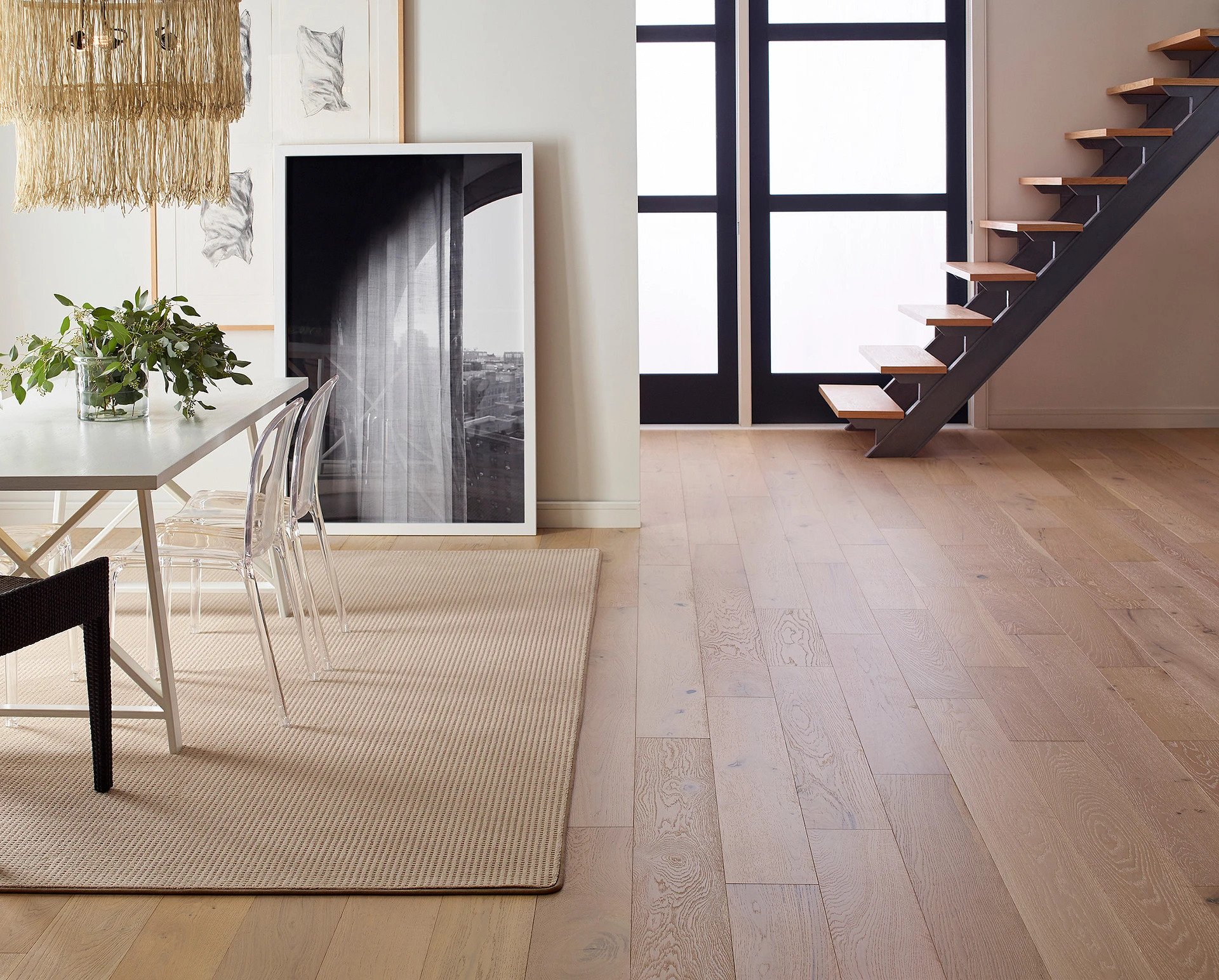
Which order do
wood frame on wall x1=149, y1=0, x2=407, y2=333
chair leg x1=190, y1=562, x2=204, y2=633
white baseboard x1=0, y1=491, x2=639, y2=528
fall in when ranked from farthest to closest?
white baseboard x1=0, y1=491, x2=639, y2=528 → wood frame on wall x1=149, y1=0, x2=407, y2=333 → chair leg x1=190, y1=562, x2=204, y2=633

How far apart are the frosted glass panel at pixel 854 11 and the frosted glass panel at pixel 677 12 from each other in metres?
0.35

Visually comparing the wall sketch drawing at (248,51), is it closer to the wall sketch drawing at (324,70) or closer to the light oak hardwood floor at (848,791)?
the wall sketch drawing at (324,70)

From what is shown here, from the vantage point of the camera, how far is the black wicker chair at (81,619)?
2260mm

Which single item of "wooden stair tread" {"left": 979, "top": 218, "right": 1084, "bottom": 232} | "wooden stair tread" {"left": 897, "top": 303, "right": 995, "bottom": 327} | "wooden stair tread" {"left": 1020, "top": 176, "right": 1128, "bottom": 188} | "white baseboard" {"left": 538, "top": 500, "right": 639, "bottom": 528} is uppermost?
"wooden stair tread" {"left": 1020, "top": 176, "right": 1128, "bottom": 188}

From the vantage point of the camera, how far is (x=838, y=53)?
6617 millimetres

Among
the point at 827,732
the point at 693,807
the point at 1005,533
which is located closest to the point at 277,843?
the point at 693,807

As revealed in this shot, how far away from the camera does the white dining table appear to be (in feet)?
8.20

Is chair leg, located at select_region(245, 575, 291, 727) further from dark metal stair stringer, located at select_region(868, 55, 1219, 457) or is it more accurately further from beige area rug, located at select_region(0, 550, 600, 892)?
dark metal stair stringer, located at select_region(868, 55, 1219, 457)

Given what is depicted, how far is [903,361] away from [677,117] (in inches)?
73.9

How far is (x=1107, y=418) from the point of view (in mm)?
6758

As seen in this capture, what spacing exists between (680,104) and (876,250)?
133 centimetres

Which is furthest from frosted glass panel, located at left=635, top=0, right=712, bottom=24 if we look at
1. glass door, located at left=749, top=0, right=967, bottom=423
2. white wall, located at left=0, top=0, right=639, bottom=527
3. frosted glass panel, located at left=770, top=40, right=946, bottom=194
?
white wall, located at left=0, top=0, right=639, bottom=527

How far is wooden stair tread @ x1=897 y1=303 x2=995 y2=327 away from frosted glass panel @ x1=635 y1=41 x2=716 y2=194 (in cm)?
136

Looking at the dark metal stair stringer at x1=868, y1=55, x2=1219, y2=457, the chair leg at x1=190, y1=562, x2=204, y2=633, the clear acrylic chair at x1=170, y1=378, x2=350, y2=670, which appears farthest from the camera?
the dark metal stair stringer at x1=868, y1=55, x2=1219, y2=457
